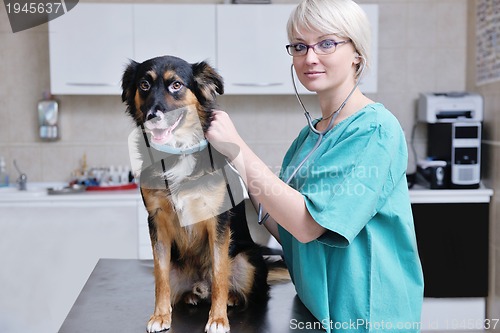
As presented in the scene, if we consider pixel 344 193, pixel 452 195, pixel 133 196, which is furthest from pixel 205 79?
pixel 452 195

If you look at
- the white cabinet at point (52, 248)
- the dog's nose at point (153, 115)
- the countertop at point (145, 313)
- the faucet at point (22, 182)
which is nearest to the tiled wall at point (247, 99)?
the faucet at point (22, 182)

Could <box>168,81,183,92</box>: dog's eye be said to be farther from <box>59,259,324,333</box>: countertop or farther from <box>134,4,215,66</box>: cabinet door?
<box>134,4,215,66</box>: cabinet door

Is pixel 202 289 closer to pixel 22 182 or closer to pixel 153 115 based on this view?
pixel 153 115

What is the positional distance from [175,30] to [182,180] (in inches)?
86.7

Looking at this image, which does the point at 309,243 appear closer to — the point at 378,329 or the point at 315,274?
the point at 315,274

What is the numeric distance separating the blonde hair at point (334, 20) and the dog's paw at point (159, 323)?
634 millimetres

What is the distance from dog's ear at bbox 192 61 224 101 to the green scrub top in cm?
26

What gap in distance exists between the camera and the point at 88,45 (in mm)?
3090

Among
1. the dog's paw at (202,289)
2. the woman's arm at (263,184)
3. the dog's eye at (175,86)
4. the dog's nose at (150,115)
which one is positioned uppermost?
the dog's eye at (175,86)

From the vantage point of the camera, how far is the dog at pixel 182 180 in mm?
1018

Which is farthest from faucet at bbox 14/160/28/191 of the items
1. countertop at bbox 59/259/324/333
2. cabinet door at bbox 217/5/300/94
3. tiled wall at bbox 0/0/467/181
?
countertop at bbox 59/259/324/333

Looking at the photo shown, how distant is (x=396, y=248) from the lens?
115cm

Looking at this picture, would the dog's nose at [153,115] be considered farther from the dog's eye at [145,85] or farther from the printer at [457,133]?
the printer at [457,133]

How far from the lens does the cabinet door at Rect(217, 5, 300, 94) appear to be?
3135 millimetres
